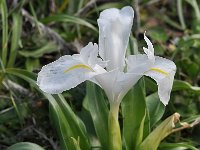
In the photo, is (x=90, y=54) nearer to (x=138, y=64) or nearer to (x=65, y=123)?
(x=138, y=64)

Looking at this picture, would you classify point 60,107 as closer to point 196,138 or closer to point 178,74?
point 196,138

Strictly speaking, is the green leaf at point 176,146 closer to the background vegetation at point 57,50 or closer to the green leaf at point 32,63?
the background vegetation at point 57,50

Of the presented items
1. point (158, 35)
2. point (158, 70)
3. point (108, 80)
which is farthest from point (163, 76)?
point (158, 35)

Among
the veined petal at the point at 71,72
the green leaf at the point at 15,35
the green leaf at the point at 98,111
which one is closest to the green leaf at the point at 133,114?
the green leaf at the point at 98,111

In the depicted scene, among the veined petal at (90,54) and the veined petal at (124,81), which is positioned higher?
the veined petal at (90,54)

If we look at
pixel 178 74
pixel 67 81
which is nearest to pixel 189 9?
pixel 178 74

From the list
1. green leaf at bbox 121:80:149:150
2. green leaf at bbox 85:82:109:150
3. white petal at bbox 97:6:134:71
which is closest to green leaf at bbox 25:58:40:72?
green leaf at bbox 85:82:109:150
